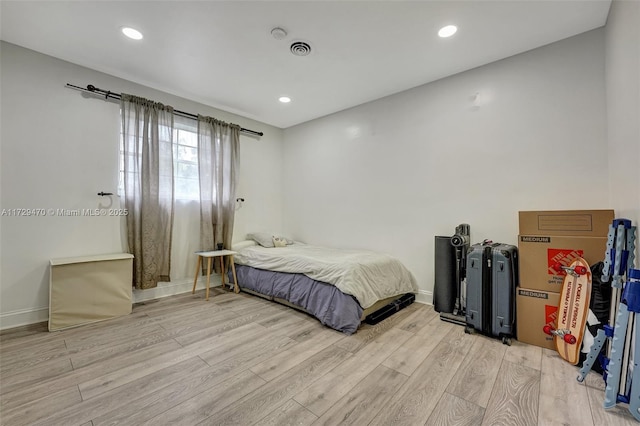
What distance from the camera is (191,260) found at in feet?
12.0

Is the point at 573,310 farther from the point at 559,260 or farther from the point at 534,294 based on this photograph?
the point at 559,260

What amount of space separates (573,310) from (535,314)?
0.29 meters

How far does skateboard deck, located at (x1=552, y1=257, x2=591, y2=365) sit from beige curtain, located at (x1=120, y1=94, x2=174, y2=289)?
12.9ft

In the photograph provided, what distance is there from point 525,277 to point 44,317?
14.7ft

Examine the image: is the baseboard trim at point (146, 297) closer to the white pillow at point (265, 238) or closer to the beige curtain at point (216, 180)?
the beige curtain at point (216, 180)

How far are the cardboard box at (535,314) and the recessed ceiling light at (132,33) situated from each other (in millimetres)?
3938

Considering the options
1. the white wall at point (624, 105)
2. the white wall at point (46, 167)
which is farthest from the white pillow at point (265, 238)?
the white wall at point (624, 105)

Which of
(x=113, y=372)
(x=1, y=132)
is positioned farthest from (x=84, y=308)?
(x=1, y=132)

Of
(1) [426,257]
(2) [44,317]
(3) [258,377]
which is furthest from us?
(1) [426,257]

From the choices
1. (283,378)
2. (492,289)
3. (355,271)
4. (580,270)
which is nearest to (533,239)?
(580,270)

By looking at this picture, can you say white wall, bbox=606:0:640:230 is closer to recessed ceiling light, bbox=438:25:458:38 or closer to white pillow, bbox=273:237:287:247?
recessed ceiling light, bbox=438:25:458:38

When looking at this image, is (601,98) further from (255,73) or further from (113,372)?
(113,372)

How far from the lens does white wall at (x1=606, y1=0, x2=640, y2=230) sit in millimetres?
1471

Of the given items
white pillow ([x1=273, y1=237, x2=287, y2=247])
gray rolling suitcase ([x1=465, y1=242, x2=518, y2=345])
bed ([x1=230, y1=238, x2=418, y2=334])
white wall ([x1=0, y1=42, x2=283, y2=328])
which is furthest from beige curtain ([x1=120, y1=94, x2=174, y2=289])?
gray rolling suitcase ([x1=465, y1=242, x2=518, y2=345])
